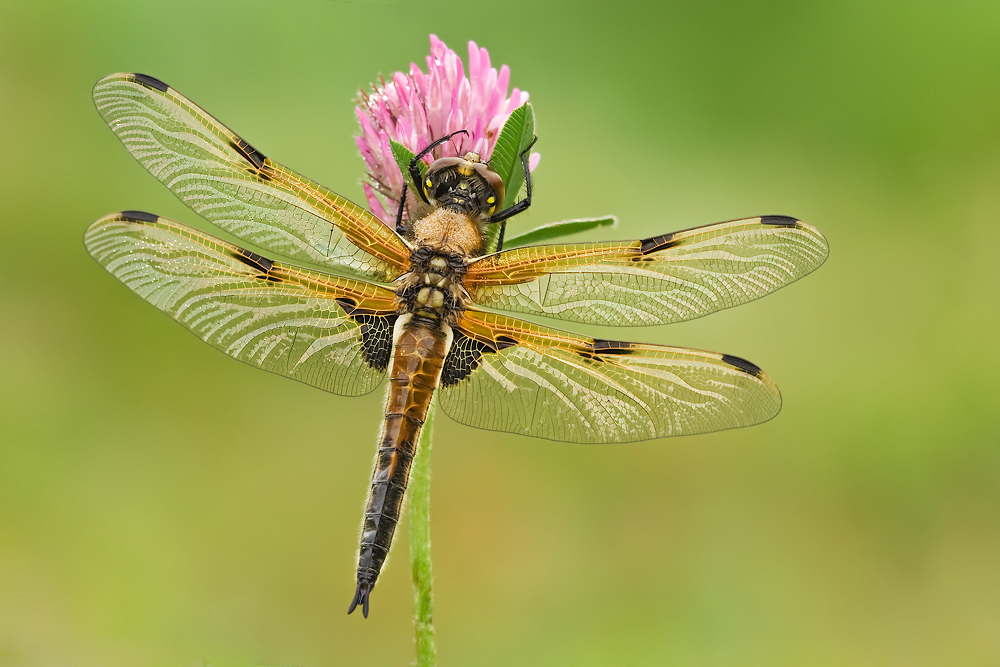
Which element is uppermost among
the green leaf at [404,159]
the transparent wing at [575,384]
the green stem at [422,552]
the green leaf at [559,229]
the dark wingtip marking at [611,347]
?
the green leaf at [404,159]

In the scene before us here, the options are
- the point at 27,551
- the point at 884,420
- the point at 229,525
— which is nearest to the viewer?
the point at 27,551

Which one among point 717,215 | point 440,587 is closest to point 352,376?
point 440,587

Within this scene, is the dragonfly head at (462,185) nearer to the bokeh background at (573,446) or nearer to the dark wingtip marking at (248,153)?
the dark wingtip marking at (248,153)

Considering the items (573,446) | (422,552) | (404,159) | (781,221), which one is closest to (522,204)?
(404,159)

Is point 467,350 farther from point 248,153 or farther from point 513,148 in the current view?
point 248,153

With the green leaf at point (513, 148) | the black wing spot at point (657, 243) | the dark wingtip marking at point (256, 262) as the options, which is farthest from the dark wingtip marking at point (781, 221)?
the dark wingtip marking at point (256, 262)

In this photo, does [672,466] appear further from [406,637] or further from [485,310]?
[485,310]

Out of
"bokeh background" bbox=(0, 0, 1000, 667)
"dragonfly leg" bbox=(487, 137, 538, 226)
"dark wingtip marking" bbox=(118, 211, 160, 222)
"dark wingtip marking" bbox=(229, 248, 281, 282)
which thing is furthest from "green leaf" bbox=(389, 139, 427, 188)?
"bokeh background" bbox=(0, 0, 1000, 667)
